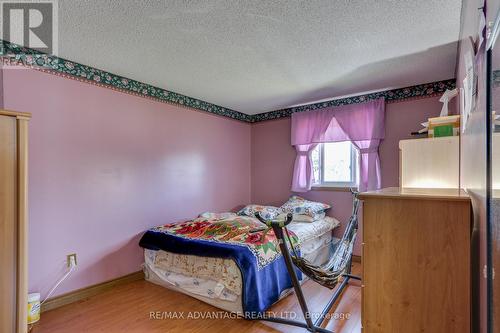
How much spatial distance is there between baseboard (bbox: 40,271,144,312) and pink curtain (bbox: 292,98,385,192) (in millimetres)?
2515

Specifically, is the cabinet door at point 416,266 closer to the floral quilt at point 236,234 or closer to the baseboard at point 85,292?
the floral quilt at point 236,234

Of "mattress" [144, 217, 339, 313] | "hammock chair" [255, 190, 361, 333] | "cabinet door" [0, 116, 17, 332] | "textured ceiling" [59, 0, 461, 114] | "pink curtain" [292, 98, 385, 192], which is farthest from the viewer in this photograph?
"pink curtain" [292, 98, 385, 192]

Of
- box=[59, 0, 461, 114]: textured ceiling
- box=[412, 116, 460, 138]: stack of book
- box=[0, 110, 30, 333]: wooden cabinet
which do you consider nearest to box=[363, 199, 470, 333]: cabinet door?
box=[412, 116, 460, 138]: stack of book

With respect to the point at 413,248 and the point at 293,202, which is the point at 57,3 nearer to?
the point at 413,248

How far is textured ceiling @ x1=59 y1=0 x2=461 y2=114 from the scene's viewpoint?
1.71 metres

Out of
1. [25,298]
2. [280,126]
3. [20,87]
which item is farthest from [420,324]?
[280,126]

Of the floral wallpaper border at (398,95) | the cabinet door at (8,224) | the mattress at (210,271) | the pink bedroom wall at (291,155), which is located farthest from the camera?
the pink bedroom wall at (291,155)

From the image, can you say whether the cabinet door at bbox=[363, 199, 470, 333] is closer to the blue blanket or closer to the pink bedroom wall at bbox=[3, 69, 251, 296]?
the blue blanket

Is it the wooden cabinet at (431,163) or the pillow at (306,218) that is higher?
the wooden cabinet at (431,163)

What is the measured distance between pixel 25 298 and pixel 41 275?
0.89 meters

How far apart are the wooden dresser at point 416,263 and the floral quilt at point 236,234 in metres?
1.04

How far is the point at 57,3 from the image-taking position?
5.52ft

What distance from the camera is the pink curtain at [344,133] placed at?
3.37 m

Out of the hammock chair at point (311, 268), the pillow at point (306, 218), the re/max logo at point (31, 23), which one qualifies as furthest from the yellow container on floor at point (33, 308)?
the pillow at point (306, 218)
